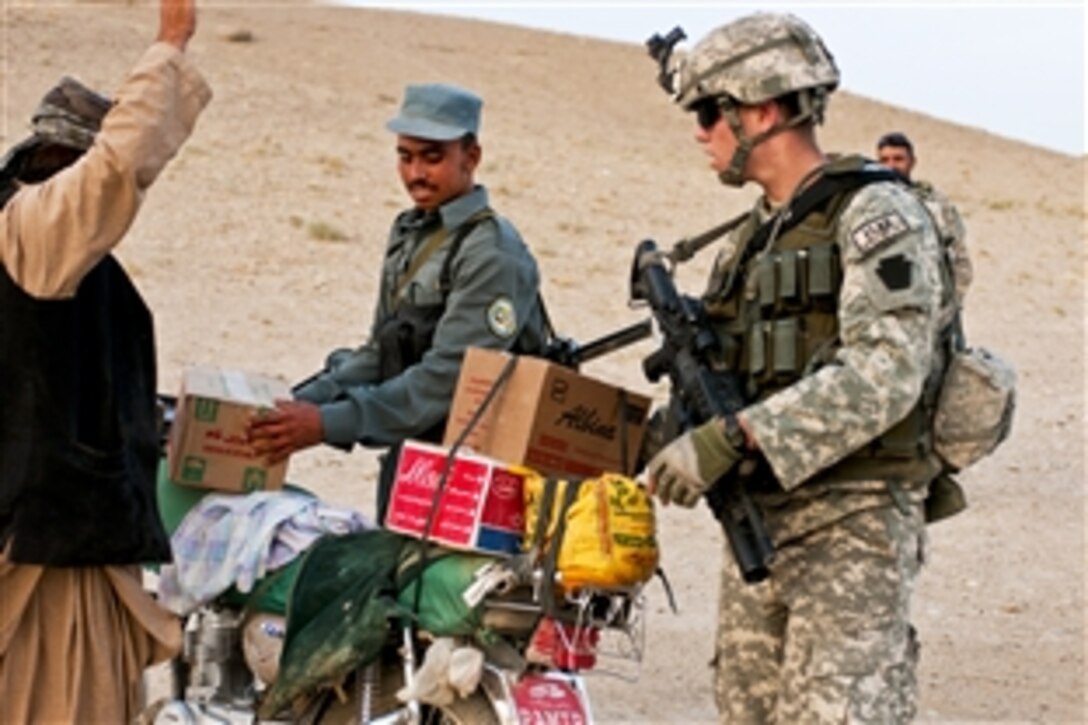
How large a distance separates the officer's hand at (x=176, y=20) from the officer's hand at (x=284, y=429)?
1.14 meters

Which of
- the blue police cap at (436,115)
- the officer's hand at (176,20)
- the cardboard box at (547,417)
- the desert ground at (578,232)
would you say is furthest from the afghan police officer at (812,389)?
the desert ground at (578,232)

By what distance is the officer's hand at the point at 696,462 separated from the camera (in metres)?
5.16

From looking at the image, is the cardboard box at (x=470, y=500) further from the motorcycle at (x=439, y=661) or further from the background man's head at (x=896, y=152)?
the background man's head at (x=896, y=152)

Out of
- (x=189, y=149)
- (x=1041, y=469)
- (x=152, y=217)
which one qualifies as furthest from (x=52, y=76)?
(x=1041, y=469)

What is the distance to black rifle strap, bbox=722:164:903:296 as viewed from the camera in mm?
5332

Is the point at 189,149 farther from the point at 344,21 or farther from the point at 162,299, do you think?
the point at 344,21

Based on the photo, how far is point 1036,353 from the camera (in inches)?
992

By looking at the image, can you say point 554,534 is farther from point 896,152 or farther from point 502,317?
point 896,152

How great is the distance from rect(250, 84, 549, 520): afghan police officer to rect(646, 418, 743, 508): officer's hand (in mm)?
1304

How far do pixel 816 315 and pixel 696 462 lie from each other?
479mm

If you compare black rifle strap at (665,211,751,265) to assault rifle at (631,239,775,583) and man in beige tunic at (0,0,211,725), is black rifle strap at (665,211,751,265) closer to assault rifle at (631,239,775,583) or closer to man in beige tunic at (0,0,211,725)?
assault rifle at (631,239,775,583)

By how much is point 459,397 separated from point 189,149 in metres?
26.7

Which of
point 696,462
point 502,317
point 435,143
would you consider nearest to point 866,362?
point 696,462

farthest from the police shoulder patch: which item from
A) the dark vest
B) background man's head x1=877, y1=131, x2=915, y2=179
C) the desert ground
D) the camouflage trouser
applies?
background man's head x1=877, y1=131, x2=915, y2=179
